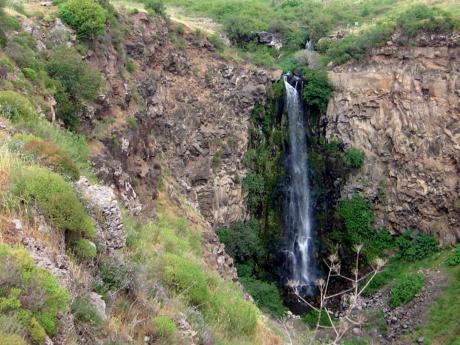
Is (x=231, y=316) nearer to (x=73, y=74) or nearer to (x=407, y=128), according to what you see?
(x=73, y=74)

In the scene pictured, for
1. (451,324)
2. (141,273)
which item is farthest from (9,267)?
(451,324)

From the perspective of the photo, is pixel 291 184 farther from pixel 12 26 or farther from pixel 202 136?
pixel 12 26

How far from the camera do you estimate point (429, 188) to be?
25688mm

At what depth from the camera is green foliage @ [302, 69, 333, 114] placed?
27141 millimetres

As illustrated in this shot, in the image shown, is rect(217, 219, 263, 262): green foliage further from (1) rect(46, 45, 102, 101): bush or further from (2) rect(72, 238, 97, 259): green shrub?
(2) rect(72, 238, 97, 259): green shrub

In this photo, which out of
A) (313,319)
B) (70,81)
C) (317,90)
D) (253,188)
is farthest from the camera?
(317,90)

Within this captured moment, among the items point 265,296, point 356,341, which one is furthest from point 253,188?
point 356,341

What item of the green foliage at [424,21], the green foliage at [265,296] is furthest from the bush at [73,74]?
the green foliage at [424,21]

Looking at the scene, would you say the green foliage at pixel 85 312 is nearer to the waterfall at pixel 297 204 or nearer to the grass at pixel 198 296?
the grass at pixel 198 296

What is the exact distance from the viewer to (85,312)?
15.0 feet

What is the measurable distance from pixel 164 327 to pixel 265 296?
57.4 ft

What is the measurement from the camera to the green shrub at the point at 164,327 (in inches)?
212

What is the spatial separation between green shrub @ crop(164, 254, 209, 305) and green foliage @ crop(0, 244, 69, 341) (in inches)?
131

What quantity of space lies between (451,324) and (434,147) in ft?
32.9
